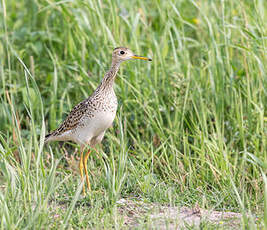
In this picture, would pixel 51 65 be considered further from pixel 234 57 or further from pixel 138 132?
pixel 234 57

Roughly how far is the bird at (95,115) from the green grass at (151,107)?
9.2 inches

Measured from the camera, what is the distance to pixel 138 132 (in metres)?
5.80

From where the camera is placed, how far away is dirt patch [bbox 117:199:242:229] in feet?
12.0

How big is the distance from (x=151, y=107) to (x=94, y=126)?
1.16 metres

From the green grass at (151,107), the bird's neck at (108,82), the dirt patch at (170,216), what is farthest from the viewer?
the bird's neck at (108,82)

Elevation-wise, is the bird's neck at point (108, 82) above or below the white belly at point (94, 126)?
above

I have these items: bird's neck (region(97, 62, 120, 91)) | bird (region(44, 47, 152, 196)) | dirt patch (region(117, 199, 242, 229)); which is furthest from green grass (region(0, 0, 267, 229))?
bird's neck (region(97, 62, 120, 91))

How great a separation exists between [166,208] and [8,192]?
1.23 metres

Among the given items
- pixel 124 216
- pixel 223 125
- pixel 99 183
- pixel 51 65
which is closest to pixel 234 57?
pixel 223 125

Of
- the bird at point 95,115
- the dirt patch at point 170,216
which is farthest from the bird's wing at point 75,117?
the dirt patch at point 170,216

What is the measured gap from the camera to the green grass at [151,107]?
4.36 m

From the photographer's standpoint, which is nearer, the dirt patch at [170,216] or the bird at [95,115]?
the dirt patch at [170,216]

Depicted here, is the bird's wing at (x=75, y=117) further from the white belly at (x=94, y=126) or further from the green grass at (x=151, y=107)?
the green grass at (x=151, y=107)

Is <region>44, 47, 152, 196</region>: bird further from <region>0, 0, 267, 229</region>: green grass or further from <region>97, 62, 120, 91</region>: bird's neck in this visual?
<region>0, 0, 267, 229</region>: green grass
